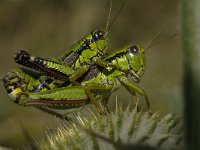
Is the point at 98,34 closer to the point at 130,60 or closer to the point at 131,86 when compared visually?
the point at 130,60

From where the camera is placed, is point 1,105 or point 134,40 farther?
point 134,40

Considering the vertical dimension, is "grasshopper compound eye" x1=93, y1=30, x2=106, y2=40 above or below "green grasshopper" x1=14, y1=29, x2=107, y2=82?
above

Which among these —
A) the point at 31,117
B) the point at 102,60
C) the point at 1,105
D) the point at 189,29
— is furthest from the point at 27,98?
the point at 1,105

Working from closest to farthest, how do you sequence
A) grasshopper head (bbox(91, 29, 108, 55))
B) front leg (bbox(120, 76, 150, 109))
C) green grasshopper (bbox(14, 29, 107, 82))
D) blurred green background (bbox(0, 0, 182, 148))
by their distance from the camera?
front leg (bbox(120, 76, 150, 109)) < green grasshopper (bbox(14, 29, 107, 82)) < grasshopper head (bbox(91, 29, 108, 55)) < blurred green background (bbox(0, 0, 182, 148))

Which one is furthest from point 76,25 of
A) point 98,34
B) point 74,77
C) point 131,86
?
point 131,86

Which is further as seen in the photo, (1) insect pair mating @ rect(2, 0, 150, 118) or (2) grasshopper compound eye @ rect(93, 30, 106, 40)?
(2) grasshopper compound eye @ rect(93, 30, 106, 40)

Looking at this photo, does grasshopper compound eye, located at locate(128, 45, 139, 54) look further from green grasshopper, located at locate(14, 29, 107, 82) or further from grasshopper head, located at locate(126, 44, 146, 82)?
green grasshopper, located at locate(14, 29, 107, 82)

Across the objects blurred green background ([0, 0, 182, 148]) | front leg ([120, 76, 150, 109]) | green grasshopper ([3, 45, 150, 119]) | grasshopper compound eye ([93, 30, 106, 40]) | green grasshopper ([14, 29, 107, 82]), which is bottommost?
front leg ([120, 76, 150, 109])

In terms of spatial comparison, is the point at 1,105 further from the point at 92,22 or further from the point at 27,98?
the point at 27,98

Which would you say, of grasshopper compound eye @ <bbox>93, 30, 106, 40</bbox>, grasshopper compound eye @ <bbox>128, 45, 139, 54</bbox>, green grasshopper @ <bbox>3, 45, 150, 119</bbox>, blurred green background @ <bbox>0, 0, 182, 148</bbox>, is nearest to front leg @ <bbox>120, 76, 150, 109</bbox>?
green grasshopper @ <bbox>3, 45, 150, 119</bbox>
